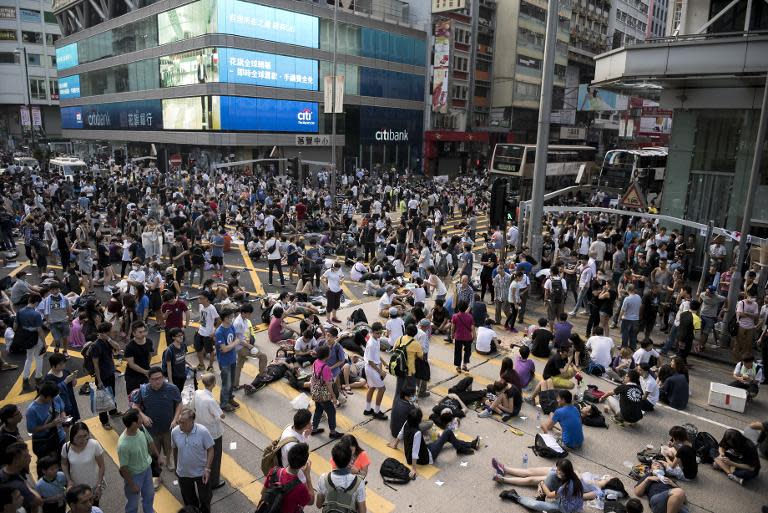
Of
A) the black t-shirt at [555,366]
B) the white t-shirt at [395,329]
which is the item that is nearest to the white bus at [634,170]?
the black t-shirt at [555,366]

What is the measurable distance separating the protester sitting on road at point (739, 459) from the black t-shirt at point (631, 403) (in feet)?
4.24

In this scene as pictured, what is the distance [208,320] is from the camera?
371 inches

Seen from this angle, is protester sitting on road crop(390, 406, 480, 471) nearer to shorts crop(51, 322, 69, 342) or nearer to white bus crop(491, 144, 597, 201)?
shorts crop(51, 322, 69, 342)

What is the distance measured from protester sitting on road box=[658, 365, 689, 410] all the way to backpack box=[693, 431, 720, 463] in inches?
54.4

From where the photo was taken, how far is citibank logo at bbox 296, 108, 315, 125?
4541cm

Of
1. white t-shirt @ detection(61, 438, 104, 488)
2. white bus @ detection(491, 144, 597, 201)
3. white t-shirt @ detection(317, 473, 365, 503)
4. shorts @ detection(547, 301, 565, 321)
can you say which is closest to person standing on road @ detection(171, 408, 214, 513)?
white t-shirt @ detection(61, 438, 104, 488)

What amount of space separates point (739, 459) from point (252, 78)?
4103cm

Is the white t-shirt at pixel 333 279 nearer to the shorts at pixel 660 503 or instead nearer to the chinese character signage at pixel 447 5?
the shorts at pixel 660 503

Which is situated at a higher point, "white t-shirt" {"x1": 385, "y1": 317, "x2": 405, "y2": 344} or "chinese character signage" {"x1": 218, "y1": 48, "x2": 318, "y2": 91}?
"chinese character signage" {"x1": 218, "y1": 48, "x2": 318, "y2": 91}

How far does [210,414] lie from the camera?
20.1 feet

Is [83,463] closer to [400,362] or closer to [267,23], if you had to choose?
[400,362]

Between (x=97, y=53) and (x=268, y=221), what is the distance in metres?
49.7

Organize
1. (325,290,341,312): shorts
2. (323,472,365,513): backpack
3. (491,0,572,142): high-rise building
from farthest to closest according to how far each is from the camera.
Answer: (491,0,572,142): high-rise building, (325,290,341,312): shorts, (323,472,365,513): backpack

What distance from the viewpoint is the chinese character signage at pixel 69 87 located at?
203 ft
